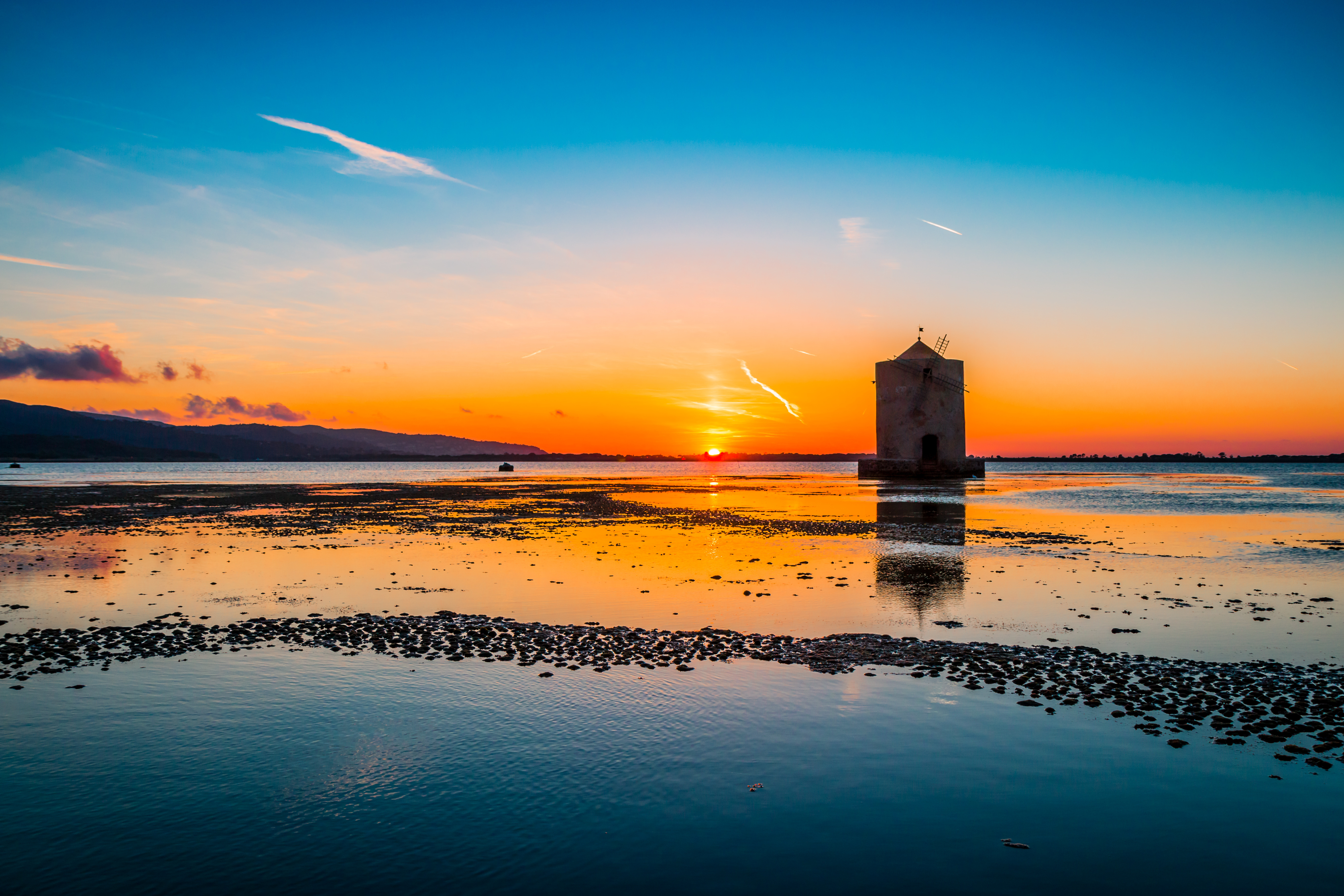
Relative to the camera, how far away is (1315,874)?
6.61 meters

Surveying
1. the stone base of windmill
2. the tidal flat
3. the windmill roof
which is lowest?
the tidal flat

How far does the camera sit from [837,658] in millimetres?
13359

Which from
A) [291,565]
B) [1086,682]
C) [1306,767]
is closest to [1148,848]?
[1306,767]

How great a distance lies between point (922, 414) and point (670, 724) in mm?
71955

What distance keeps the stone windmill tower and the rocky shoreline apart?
66.0 m

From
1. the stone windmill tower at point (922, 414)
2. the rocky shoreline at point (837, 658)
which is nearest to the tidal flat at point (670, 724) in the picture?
the rocky shoreline at point (837, 658)

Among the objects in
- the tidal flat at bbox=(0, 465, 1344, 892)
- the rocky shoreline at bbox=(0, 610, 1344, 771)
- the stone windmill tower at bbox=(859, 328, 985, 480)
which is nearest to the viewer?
the tidal flat at bbox=(0, 465, 1344, 892)

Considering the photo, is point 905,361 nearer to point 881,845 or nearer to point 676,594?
point 676,594

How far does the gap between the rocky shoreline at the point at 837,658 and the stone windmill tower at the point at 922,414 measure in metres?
66.0

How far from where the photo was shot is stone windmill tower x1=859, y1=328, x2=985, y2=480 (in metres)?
76.8

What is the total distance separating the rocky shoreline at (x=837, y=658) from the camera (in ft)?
33.7

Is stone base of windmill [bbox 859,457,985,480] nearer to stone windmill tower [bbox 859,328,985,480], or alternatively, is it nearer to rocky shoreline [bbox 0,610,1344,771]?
stone windmill tower [bbox 859,328,985,480]

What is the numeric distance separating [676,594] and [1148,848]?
1335 centimetres

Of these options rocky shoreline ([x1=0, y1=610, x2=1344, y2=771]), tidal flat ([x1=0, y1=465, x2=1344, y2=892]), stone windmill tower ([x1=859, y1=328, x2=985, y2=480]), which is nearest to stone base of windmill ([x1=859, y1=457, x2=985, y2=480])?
stone windmill tower ([x1=859, y1=328, x2=985, y2=480])
